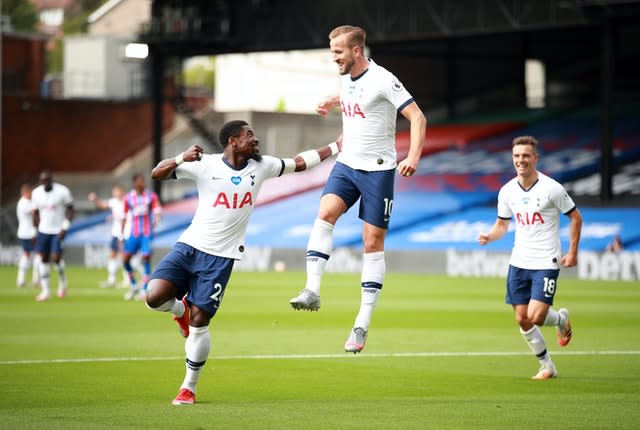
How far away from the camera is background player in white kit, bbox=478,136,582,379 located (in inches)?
517

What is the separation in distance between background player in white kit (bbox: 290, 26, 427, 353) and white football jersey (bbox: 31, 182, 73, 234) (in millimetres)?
14779

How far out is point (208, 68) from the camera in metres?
113

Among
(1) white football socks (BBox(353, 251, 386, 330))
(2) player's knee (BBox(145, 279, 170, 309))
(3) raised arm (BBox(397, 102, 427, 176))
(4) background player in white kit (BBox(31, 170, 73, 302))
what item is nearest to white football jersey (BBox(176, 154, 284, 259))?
(2) player's knee (BBox(145, 279, 170, 309))

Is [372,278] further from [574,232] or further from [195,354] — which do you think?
[574,232]

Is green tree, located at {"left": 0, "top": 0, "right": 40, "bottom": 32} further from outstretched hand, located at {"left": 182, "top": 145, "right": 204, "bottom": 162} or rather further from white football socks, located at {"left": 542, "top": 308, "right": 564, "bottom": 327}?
outstretched hand, located at {"left": 182, "top": 145, "right": 204, "bottom": 162}

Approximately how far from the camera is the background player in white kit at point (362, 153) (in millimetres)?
11367

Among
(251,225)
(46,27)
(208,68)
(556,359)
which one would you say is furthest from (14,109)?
(46,27)

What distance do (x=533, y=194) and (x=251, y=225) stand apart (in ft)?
97.0

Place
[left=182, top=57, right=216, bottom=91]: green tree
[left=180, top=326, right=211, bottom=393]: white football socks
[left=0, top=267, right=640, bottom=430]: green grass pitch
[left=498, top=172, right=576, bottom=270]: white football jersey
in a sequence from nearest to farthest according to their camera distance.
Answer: [left=0, top=267, right=640, bottom=430]: green grass pitch < [left=180, top=326, right=211, bottom=393]: white football socks < [left=498, top=172, right=576, bottom=270]: white football jersey < [left=182, top=57, right=216, bottom=91]: green tree

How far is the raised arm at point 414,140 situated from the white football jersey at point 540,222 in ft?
7.63

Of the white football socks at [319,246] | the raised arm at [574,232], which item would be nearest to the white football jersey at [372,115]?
the white football socks at [319,246]

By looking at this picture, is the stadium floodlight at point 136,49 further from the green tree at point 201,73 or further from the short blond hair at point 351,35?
the green tree at point 201,73

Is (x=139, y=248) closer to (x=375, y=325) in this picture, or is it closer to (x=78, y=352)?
(x=375, y=325)

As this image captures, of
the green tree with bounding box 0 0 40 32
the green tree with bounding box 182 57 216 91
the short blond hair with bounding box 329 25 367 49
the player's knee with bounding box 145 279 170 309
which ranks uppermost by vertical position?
the green tree with bounding box 0 0 40 32
